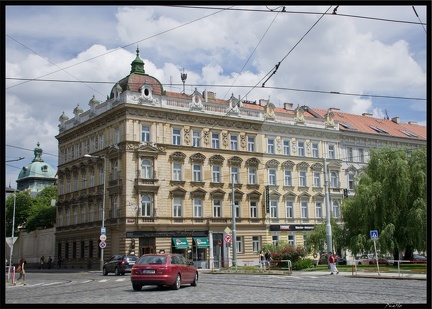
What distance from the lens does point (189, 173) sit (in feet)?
167

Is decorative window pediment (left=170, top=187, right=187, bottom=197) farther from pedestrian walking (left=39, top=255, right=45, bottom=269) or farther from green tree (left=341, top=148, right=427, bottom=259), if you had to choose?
pedestrian walking (left=39, top=255, right=45, bottom=269)

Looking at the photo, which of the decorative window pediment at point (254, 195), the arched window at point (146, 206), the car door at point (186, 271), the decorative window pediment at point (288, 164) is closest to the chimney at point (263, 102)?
the decorative window pediment at point (288, 164)

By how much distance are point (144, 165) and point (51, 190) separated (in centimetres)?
3736

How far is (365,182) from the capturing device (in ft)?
130

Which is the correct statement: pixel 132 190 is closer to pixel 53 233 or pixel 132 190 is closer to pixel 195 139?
pixel 195 139

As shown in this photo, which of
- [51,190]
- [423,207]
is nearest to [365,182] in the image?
[423,207]

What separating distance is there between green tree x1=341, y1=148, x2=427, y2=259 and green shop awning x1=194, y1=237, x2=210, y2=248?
15.3 meters

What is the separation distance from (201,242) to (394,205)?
1971 cm

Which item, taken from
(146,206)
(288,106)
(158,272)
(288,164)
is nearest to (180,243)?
(146,206)

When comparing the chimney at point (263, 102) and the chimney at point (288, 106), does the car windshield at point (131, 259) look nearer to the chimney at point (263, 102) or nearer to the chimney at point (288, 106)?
the chimney at point (263, 102)

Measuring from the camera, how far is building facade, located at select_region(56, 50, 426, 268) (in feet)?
159

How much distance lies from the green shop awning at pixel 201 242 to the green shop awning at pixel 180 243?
1123mm

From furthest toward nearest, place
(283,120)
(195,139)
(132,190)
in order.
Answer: (283,120) → (195,139) → (132,190)

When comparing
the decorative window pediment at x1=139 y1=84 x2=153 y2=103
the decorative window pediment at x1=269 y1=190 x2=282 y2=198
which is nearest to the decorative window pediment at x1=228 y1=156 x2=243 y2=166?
the decorative window pediment at x1=269 y1=190 x2=282 y2=198
